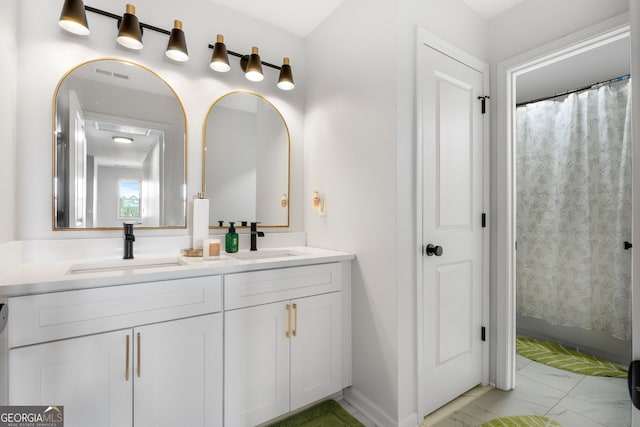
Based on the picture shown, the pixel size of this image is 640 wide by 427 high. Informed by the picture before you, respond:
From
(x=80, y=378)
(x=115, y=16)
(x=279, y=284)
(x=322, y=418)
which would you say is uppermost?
(x=115, y=16)

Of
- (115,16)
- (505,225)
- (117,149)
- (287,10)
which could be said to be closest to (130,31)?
(115,16)

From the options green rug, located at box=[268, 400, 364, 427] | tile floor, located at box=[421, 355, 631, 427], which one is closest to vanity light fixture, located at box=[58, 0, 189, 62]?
green rug, located at box=[268, 400, 364, 427]

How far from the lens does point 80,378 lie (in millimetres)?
A: 1155

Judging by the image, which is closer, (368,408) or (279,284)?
(279,284)

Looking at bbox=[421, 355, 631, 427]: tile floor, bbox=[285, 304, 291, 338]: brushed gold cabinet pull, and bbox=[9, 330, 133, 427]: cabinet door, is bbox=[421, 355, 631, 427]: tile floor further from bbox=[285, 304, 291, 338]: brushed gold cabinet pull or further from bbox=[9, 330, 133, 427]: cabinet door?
bbox=[9, 330, 133, 427]: cabinet door

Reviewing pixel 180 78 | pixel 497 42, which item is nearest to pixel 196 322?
pixel 180 78

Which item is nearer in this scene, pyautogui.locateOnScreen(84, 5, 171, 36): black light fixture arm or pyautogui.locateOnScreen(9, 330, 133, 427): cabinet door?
pyautogui.locateOnScreen(9, 330, 133, 427): cabinet door

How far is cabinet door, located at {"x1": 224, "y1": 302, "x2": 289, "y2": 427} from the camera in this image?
1.47 metres

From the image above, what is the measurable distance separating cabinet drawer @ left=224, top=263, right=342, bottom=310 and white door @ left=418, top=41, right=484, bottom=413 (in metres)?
0.54

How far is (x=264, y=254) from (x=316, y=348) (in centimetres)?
66

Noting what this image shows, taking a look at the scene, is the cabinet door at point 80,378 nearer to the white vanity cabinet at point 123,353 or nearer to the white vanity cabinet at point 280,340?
the white vanity cabinet at point 123,353

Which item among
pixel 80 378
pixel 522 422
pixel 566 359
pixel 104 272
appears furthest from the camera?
pixel 566 359

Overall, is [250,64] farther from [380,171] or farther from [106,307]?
[106,307]

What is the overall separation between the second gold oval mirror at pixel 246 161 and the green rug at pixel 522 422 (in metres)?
1.70
